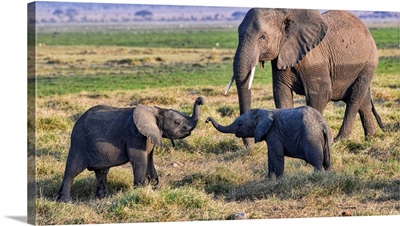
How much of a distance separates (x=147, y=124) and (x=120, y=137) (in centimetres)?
35

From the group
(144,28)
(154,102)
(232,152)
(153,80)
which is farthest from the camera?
(144,28)

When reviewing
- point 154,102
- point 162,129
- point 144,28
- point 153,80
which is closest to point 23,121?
point 162,129

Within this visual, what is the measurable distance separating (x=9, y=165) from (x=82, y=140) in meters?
Answer: 0.89

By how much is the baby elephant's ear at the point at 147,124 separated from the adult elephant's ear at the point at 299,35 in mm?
2659

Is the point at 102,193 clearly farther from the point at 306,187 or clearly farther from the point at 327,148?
the point at 327,148

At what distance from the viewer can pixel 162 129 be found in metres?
10.6

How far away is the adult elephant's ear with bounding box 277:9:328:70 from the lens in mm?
12547

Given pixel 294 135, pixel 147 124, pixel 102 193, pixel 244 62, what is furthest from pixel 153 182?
pixel 244 62

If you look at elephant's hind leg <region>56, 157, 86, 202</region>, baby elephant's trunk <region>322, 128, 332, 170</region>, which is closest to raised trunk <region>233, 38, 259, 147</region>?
baby elephant's trunk <region>322, 128, 332, 170</region>

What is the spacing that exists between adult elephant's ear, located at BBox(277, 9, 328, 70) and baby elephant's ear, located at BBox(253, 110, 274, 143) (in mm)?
1671

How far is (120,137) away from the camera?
34.3 ft

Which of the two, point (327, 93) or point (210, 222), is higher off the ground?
point (327, 93)

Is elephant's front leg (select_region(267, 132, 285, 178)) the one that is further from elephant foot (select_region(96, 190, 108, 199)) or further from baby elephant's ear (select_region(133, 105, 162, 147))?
elephant foot (select_region(96, 190, 108, 199))

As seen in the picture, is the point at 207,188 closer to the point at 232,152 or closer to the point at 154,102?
the point at 232,152
